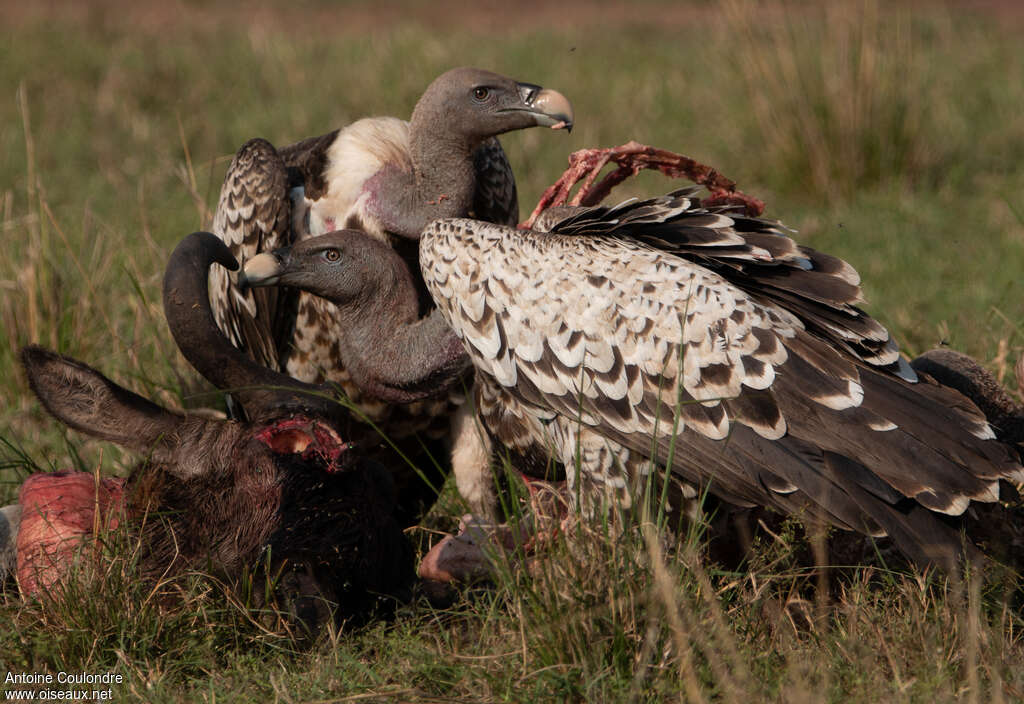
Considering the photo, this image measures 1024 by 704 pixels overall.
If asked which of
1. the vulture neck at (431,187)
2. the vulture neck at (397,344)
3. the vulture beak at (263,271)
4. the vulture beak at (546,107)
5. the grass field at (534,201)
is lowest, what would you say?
the grass field at (534,201)

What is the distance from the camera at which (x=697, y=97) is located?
30.8ft

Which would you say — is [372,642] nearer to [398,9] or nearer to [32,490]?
[32,490]

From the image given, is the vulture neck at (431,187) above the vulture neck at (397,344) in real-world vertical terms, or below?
above

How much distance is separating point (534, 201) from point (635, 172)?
3.45m

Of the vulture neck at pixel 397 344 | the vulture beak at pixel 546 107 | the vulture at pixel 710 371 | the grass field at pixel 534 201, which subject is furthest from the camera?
the vulture beak at pixel 546 107

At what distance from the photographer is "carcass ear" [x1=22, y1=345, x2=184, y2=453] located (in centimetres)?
392

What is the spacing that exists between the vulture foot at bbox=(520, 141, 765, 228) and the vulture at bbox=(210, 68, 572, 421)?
0.15 meters

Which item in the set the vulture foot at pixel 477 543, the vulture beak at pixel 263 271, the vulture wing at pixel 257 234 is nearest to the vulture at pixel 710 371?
the vulture foot at pixel 477 543

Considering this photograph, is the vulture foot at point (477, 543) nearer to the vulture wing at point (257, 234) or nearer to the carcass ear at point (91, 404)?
the carcass ear at point (91, 404)

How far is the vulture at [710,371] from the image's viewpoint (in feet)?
11.2

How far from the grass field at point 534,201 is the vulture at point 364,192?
480 millimetres

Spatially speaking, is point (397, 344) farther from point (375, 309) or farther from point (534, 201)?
point (534, 201)

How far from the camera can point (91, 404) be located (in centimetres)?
395

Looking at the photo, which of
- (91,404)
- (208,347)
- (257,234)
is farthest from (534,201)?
(91,404)
